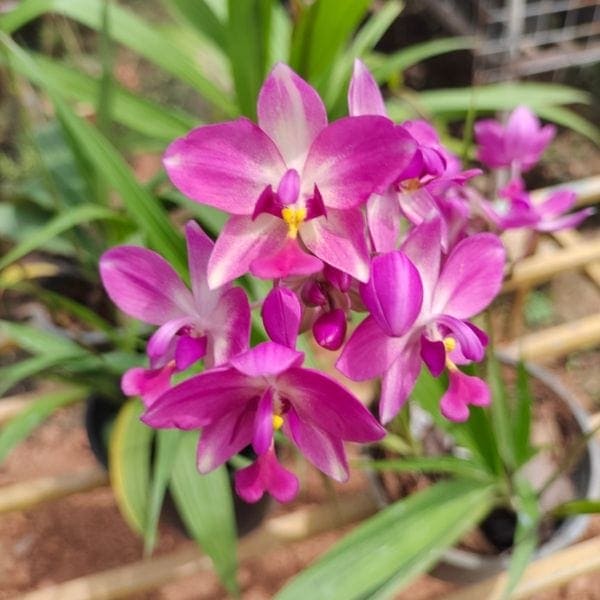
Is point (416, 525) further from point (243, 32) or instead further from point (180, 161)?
point (243, 32)

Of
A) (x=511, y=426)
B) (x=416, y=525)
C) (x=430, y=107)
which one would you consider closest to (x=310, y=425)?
(x=416, y=525)

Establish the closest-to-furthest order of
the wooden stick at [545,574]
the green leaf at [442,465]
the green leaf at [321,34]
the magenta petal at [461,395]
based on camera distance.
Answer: the magenta petal at [461,395], the green leaf at [442,465], the wooden stick at [545,574], the green leaf at [321,34]

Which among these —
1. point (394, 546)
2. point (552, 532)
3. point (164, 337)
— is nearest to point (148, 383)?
point (164, 337)

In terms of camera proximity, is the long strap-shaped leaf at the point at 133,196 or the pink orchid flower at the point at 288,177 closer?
the pink orchid flower at the point at 288,177

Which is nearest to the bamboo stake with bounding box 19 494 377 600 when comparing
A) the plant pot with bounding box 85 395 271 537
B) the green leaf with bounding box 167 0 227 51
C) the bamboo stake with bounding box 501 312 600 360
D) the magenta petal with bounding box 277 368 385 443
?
the plant pot with bounding box 85 395 271 537

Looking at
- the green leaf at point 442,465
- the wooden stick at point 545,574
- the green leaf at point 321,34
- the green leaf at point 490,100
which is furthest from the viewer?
the green leaf at point 490,100

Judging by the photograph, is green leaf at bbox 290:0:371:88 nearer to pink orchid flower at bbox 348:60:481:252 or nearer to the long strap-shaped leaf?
the long strap-shaped leaf

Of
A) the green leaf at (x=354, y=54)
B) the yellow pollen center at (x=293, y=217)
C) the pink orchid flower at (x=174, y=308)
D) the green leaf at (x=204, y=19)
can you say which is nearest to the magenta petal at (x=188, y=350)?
the pink orchid flower at (x=174, y=308)

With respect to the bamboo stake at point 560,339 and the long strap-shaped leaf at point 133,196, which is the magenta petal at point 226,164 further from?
the bamboo stake at point 560,339
